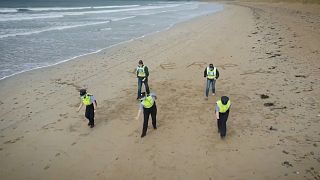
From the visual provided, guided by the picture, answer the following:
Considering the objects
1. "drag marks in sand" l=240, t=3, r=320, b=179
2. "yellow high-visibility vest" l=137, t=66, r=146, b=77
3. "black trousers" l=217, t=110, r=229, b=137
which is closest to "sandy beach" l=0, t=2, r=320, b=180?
"drag marks in sand" l=240, t=3, r=320, b=179

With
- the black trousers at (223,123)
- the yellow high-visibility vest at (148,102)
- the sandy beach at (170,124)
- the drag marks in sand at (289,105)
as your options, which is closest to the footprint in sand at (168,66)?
the sandy beach at (170,124)

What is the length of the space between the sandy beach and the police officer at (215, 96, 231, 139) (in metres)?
0.37

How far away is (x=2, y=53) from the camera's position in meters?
24.2

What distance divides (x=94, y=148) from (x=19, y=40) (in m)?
26.3

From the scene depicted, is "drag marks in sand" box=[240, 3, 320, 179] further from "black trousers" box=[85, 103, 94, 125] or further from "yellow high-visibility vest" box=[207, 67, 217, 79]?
"black trousers" box=[85, 103, 94, 125]

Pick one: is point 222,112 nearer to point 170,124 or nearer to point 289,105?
point 170,124

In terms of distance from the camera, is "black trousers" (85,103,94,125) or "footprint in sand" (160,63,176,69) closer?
"black trousers" (85,103,94,125)

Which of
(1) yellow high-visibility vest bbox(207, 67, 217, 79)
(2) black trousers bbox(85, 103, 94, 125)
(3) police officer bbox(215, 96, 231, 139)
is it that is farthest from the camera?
(1) yellow high-visibility vest bbox(207, 67, 217, 79)

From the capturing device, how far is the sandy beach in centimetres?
835

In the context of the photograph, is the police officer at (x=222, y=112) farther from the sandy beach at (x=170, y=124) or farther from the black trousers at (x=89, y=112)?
the black trousers at (x=89, y=112)

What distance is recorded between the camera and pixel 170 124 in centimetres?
1086

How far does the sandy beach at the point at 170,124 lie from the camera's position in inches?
329

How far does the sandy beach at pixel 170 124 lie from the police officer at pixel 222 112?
37cm

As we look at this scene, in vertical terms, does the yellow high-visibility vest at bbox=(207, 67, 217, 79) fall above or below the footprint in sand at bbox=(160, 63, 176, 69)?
above
